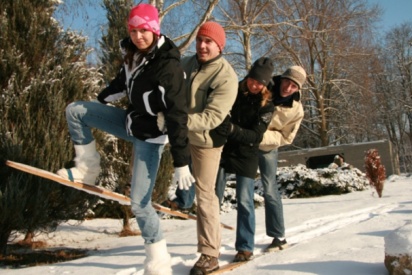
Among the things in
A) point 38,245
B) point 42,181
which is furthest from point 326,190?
point 42,181

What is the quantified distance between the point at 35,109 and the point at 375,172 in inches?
395

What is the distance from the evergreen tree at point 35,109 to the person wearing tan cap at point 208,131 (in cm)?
214

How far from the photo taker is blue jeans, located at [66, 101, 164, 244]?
10.5 feet

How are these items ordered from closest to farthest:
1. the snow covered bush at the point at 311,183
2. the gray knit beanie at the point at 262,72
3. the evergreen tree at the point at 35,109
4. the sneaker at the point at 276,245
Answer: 1. the gray knit beanie at the point at 262,72
2. the sneaker at the point at 276,245
3. the evergreen tree at the point at 35,109
4. the snow covered bush at the point at 311,183

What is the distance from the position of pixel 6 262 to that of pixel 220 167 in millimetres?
2950

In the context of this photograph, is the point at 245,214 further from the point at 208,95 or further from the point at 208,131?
the point at 208,95

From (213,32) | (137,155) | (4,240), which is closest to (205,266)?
(137,155)

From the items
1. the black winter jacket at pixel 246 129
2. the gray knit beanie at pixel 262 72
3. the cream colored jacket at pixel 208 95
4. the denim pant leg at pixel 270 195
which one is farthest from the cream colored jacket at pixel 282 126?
the cream colored jacket at pixel 208 95

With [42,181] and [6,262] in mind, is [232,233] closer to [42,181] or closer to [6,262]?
[42,181]

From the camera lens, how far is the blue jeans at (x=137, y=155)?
3.21m

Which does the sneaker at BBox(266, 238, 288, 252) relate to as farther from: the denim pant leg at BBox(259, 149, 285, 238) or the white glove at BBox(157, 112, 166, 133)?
the white glove at BBox(157, 112, 166, 133)

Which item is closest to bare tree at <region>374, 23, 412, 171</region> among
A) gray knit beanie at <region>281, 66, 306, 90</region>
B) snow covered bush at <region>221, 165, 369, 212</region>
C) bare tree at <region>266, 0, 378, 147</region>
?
bare tree at <region>266, 0, 378, 147</region>

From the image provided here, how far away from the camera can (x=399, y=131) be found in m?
47.6

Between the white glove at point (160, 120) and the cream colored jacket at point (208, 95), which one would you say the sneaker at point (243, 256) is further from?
the white glove at point (160, 120)
